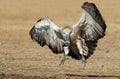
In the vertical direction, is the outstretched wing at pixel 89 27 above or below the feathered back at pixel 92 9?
→ below

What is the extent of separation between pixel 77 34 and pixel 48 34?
22.4 inches

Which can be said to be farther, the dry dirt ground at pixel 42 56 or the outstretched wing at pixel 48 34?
the dry dirt ground at pixel 42 56

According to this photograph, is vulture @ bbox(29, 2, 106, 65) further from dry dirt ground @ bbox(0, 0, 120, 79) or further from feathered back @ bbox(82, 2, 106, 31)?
dry dirt ground @ bbox(0, 0, 120, 79)

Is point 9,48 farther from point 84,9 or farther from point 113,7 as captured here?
point 113,7

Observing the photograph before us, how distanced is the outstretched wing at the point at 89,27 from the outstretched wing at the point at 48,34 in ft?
1.16

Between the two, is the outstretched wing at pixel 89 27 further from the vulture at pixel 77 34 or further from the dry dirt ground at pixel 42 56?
the dry dirt ground at pixel 42 56

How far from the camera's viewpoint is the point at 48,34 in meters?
11.5

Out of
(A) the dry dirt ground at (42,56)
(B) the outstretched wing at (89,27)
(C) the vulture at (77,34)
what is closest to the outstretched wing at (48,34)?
(C) the vulture at (77,34)

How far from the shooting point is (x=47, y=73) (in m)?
11.7

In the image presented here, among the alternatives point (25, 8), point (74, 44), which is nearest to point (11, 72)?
point (74, 44)

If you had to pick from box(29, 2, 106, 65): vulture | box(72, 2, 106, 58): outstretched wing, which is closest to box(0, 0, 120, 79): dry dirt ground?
box(29, 2, 106, 65): vulture

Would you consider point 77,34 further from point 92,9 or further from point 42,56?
point 42,56

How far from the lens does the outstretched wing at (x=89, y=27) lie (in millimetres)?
11289

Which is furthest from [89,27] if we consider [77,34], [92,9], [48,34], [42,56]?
[42,56]
